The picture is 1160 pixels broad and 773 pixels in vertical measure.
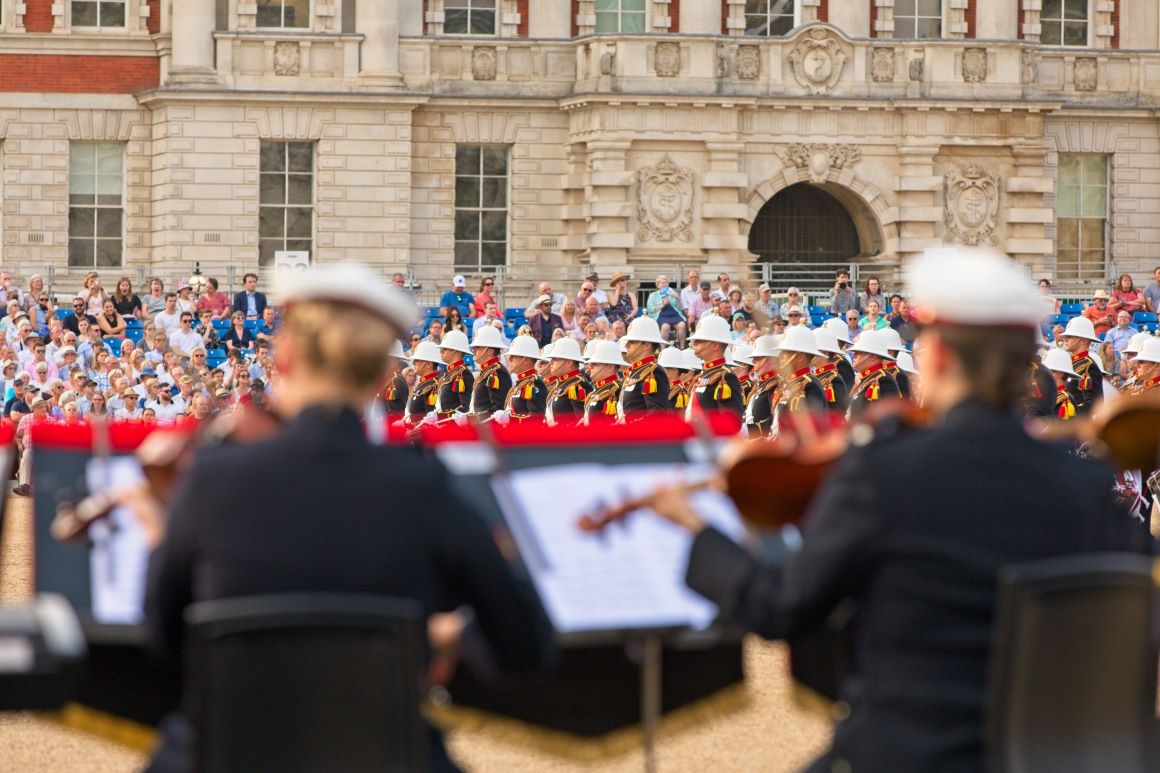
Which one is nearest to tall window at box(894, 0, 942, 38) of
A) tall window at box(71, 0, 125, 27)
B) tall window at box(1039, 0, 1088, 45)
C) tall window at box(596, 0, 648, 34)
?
tall window at box(1039, 0, 1088, 45)

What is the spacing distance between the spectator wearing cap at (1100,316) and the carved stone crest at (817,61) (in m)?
7.52

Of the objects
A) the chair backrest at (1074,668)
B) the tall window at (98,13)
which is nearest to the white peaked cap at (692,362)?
the chair backrest at (1074,668)

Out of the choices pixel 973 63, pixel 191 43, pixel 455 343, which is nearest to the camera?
pixel 455 343

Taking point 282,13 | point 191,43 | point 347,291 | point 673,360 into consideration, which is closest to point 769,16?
point 282,13

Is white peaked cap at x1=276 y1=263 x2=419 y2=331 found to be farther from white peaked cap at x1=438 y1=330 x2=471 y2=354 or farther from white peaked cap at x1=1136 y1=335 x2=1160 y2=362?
white peaked cap at x1=438 y1=330 x2=471 y2=354

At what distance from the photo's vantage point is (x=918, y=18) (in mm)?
38375

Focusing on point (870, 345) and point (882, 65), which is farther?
point (882, 65)

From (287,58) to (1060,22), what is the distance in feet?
46.0

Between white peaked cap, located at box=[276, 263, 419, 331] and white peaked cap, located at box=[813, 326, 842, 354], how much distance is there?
14032 mm

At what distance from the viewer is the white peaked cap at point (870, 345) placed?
17.5 m

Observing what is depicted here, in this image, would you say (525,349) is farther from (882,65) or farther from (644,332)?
(882,65)

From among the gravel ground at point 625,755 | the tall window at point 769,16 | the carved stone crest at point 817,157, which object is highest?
the tall window at point 769,16

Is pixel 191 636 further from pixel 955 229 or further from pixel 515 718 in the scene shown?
pixel 955 229

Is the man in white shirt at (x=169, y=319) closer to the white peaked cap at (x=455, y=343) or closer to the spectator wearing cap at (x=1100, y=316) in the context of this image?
the white peaked cap at (x=455, y=343)
